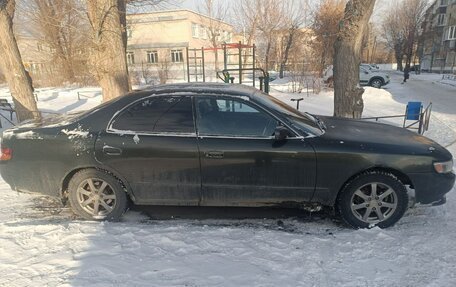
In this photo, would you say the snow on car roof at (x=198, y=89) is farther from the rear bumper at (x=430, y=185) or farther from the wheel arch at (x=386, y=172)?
the rear bumper at (x=430, y=185)

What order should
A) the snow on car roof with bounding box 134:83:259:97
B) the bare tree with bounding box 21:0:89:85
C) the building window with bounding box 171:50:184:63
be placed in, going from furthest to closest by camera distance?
the building window with bounding box 171:50:184:63, the bare tree with bounding box 21:0:89:85, the snow on car roof with bounding box 134:83:259:97

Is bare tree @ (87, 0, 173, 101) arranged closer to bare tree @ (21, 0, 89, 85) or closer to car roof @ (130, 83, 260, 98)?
car roof @ (130, 83, 260, 98)

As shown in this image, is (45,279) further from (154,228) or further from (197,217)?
(197,217)

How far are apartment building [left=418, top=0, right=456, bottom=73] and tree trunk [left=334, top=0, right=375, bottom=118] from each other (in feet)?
134

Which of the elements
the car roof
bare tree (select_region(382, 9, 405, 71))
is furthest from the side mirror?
bare tree (select_region(382, 9, 405, 71))

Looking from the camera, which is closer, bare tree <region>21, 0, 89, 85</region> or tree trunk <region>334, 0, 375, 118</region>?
tree trunk <region>334, 0, 375, 118</region>

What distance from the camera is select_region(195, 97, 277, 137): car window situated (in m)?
3.56

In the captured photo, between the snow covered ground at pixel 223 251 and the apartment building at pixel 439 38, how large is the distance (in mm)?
44593

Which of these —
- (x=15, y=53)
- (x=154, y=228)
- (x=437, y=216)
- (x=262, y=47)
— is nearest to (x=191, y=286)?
(x=154, y=228)

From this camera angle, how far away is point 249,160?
3490 millimetres

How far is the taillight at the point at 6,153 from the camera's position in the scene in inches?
150

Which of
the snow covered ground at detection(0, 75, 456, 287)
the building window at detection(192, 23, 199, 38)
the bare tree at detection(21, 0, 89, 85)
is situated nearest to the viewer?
the snow covered ground at detection(0, 75, 456, 287)

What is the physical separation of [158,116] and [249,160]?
1170mm

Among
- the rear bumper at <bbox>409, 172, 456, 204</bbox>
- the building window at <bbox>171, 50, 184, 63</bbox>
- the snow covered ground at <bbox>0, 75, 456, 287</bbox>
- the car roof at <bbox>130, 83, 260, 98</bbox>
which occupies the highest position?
the building window at <bbox>171, 50, 184, 63</bbox>
